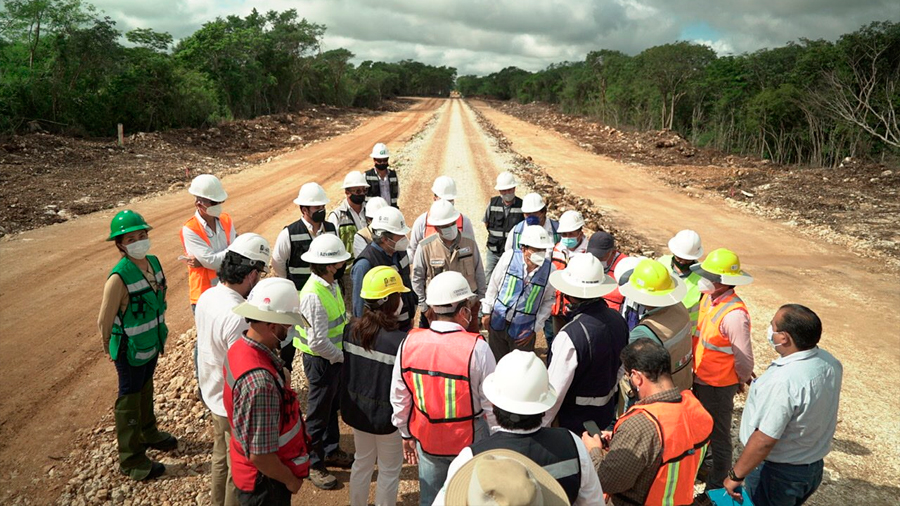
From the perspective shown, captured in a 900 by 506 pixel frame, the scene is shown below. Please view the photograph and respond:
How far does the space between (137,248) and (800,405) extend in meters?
4.81

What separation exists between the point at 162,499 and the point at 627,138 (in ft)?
105

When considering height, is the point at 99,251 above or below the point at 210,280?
below

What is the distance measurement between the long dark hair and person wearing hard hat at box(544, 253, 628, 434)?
3.53 ft

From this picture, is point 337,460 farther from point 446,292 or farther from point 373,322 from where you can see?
point 446,292

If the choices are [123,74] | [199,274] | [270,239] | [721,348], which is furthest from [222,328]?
[123,74]

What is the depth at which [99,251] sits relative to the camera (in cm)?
980

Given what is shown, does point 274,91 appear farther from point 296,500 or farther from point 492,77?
point 492,77

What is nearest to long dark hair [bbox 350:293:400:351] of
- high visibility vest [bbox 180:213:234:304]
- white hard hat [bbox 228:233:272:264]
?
white hard hat [bbox 228:233:272:264]

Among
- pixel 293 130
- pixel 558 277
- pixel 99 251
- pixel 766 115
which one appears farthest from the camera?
pixel 293 130

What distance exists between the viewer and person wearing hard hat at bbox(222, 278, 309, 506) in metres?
2.62

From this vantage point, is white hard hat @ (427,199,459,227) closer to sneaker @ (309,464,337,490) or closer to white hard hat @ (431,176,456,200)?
white hard hat @ (431,176,456,200)

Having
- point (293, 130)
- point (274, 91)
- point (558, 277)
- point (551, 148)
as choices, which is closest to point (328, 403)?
point (558, 277)

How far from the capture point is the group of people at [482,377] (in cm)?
237

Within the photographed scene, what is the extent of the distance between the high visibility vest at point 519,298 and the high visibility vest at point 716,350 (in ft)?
4.38
